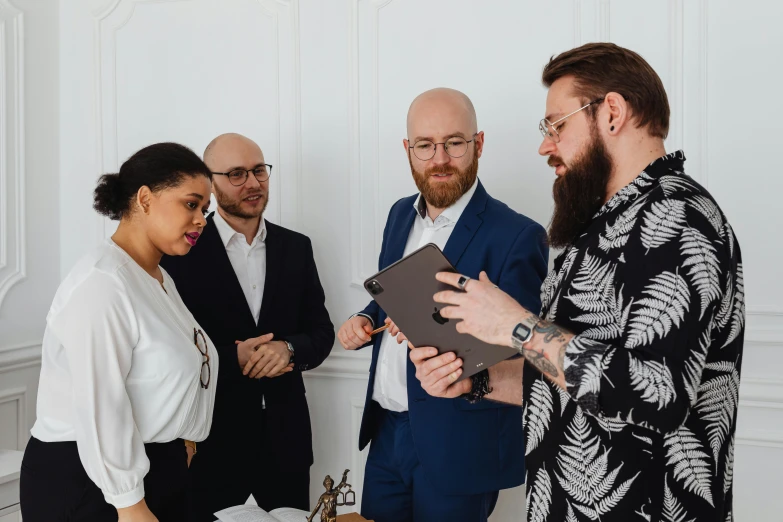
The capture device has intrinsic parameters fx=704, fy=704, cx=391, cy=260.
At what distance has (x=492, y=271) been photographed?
2348 millimetres

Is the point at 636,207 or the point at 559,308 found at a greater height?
the point at 636,207

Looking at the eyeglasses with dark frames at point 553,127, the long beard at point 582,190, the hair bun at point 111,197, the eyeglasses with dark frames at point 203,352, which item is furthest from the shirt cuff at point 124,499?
the eyeglasses with dark frames at point 553,127

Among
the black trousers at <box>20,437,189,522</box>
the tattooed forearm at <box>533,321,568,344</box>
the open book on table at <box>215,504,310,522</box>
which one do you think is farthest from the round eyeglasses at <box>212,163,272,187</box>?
the tattooed forearm at <box>533,321,568,344</box>

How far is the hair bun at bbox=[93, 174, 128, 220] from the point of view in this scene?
209cm

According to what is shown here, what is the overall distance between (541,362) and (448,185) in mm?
1246

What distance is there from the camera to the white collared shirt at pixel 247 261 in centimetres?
289

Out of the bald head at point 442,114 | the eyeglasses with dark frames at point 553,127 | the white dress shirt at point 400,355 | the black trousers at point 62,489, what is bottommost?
the black trousers at point 62,489

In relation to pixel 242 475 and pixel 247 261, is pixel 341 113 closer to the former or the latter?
pixel 247 261

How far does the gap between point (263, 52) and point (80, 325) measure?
2165mm

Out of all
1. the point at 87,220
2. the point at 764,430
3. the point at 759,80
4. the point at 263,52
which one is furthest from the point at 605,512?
the point at 87,220

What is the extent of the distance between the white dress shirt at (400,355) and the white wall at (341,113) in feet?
2.29

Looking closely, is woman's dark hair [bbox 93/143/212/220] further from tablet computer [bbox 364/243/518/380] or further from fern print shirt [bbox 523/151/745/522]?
fern print shirt [bbox 523/151/745/522]

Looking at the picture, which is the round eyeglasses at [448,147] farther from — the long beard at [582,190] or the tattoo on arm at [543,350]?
the tattoo on arm at [543,350]

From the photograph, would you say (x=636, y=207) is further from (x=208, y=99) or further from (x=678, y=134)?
(x=208, y=99)
